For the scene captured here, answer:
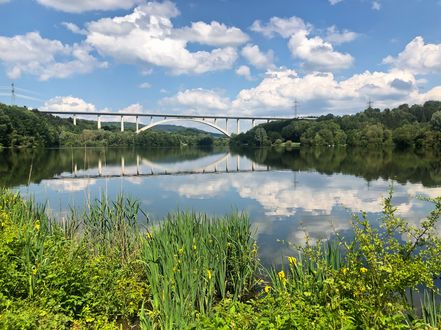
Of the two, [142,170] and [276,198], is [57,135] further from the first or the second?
[276,198]

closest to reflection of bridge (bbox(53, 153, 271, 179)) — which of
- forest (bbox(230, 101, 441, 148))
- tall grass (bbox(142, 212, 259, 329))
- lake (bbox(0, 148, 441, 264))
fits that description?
lake (bbox(0, 148, 441, 264))

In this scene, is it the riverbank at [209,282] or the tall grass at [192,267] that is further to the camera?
the tall grass at [192,267]

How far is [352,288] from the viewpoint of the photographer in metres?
4.00

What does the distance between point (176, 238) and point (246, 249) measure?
1592 millimetres

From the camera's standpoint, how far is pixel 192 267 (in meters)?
6.19

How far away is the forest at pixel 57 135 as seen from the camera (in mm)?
82812

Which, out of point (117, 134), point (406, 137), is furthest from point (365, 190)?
point (117, 134)

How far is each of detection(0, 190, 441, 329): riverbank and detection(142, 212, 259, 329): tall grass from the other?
3 centimetres

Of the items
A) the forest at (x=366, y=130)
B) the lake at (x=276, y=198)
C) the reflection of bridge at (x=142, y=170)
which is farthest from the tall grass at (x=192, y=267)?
the forest at (x=366, y=130)

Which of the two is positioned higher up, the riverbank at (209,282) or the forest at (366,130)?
the forest at (366,130)

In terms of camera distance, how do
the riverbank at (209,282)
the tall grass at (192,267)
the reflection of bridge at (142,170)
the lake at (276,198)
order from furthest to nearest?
the reflection of bridge at (142,170) → the lake at (276,198) → the tall grass at (192,267) → the riverbank at (209,282)

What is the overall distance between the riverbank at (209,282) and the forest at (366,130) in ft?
259

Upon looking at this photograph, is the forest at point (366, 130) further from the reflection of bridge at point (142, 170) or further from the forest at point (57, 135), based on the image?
the reflection of bridge at point (142, 170)

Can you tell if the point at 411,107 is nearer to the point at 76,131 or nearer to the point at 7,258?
the point at 76,131
